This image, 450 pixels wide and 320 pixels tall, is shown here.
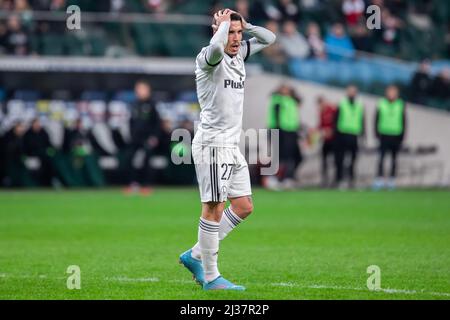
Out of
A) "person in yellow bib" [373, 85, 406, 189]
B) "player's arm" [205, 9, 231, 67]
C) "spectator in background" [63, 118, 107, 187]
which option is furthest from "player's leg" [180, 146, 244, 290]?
"person in yellow bib" [373, 85, 406, 189]

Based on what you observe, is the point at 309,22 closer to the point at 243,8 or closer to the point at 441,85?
the point at 243,8

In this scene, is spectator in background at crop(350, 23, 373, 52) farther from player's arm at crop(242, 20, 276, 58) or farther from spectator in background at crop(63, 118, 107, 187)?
player's arm at crop(242, 20, 276, 58)

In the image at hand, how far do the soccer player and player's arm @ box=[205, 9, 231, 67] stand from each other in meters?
0.02

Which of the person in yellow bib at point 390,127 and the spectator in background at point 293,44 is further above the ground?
the spectator in background at point 293,44

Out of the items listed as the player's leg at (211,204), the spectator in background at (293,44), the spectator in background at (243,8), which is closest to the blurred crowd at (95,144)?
the spectator in background at (243,8)

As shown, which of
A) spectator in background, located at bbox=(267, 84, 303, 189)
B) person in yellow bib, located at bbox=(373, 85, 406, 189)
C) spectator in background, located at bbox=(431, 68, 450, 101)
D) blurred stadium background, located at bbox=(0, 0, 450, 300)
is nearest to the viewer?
blurred stadium background, located at bbox=(0, 0, 450, 300)

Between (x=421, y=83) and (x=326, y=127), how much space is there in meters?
3.37

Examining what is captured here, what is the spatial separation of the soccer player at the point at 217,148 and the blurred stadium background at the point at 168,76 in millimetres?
14879

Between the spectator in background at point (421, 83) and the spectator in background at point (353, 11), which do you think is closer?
the spectator in background at point (421, 83)

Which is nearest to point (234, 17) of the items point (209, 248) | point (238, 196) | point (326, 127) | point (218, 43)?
point (218, 43)

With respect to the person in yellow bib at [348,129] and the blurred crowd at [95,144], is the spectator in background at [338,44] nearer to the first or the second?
the person in yellow bib at [348,129]

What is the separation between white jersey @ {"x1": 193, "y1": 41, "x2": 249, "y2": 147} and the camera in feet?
28.9

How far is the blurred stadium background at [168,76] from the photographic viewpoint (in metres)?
24.1
